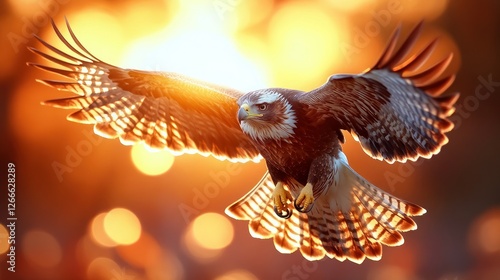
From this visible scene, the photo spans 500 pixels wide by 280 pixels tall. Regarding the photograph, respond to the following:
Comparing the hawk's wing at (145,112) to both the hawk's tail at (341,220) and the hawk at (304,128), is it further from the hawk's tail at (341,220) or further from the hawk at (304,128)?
the hawk's tail at (341,220)

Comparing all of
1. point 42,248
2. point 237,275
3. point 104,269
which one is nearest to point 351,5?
point 237,275

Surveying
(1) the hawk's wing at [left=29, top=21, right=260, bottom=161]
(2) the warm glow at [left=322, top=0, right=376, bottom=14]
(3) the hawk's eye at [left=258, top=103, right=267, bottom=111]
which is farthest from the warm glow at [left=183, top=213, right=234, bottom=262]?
(3) the hawk's eye at [left=258, top=103, right=267, bottom=111]

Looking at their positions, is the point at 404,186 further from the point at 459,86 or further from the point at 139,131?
the point at 139,131

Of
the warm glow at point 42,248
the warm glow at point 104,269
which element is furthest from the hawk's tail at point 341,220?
the warm glow at point 42,248

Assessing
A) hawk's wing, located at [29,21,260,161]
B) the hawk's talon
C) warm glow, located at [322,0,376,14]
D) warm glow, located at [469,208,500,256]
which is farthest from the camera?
warm glow, located at [469,208,500,256]

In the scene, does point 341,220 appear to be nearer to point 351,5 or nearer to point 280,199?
point 280,199

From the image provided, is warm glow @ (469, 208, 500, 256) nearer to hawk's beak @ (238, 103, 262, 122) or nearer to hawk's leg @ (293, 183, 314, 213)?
hawk's leg @ (293, 183, 314, 213)
